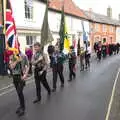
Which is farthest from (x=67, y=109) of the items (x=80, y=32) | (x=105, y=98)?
(x=80, y=32)

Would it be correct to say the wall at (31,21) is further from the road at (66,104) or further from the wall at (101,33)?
the wall at (101,33)

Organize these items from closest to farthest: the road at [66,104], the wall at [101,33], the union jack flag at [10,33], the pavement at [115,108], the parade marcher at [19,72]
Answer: the pavement at [115,108], the road at [66,104], the parade marcher at [19,72], the union jack flag at [10,33], the wall at [101,33]

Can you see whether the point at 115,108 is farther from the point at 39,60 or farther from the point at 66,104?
the point at 39,60

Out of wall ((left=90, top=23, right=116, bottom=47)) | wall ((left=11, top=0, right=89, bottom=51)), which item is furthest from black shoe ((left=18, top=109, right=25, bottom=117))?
wall ((left=90, top=23, right=116, bottom=47))

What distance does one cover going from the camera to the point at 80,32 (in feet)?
164

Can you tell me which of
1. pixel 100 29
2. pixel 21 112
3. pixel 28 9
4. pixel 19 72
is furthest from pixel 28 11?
pixel 100 29

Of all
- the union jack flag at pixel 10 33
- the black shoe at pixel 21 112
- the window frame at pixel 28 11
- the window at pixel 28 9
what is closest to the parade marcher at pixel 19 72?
the black shoe at pixel 21 112

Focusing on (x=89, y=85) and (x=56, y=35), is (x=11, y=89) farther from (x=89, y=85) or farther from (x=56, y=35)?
(x=56, y=35)

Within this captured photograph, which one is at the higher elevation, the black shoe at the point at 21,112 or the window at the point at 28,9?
the window at the point at 28,9

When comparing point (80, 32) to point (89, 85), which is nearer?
point (89, 85)

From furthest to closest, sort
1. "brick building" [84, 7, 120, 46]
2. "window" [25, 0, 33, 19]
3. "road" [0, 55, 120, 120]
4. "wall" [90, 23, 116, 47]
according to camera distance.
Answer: "wall" [90, 23, 116, 47] < "brick building" [84, 7, 120, 46] < "window" [25, 0, 33, 19] < "road" [0, 55, 120, 120]

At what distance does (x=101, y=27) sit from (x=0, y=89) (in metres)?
54.4

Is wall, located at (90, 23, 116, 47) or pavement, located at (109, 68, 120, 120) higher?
wall, located at (90, 23, 116, 47)

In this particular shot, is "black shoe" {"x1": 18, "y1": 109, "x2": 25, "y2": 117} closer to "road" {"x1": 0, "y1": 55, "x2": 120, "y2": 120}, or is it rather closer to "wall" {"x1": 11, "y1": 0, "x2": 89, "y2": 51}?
"road" {"x1": 0, "y1": 55, "x2": 120, "y2": 120}
